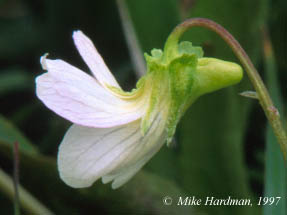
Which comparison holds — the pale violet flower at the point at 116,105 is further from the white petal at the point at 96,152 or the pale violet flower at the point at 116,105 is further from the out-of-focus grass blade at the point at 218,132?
the out-of-focus grass blade at the point at 218,132

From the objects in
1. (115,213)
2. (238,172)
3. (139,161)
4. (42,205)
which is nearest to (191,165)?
(238,172)

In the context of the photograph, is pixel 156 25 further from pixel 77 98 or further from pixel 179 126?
pixel 77 98

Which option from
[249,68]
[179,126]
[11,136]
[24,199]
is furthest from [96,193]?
[249,68]

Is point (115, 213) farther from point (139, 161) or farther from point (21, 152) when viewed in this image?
point (139, 161)

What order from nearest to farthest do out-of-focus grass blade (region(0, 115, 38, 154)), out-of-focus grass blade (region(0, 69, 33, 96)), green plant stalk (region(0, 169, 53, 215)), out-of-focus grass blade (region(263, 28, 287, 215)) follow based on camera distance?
out-of-focus grass blade (region(263, 28, 287, 215))
green plant stalk (region(0, 169, 53, 215))
out-of-focus grass blade (region(0, 115, 38, 154))
out-of-focus grass blade (region(0, 69, 33, 96))

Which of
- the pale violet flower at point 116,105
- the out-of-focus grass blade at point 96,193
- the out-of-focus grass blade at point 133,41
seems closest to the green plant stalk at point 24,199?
the out-of-focus grass blade at point 96,193

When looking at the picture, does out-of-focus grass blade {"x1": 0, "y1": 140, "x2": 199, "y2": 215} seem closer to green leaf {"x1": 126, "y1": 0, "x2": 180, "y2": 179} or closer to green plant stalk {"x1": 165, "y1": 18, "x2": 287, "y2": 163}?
green leaf {"x1": 126, "y1": 0, "x2": 180, "y2": 179}

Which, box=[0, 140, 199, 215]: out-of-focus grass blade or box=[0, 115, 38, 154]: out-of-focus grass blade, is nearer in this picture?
box=[0, 140, 199, 215]: out-of-focus grass blade

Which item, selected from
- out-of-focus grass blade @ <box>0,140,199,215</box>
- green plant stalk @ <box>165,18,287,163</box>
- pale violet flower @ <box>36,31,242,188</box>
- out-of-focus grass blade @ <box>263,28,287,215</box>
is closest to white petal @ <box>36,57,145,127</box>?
pale violet flower @ <box>36,31,242,188</box>
